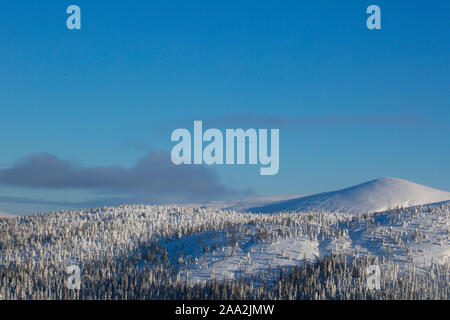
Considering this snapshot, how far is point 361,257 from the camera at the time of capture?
159 ft

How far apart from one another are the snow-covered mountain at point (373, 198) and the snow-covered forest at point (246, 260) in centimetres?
8910

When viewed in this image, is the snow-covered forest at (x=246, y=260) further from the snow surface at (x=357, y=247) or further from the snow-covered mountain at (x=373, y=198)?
the snow-covered mountain at (x=373, y=198)

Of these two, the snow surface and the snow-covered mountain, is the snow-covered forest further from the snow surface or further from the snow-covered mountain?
the snow-covered mountain

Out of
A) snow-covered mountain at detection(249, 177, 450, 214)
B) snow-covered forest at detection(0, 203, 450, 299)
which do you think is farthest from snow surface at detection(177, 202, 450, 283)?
snow-covered mountain at detection(249, 177, 450, 214)

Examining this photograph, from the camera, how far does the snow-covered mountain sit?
14888 cm

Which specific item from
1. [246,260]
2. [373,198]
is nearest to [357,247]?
[246,260]

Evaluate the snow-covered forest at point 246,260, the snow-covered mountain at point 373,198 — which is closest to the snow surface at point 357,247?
the snow-covered forest at point 246,260

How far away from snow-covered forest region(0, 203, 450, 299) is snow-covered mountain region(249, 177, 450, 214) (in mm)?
89104

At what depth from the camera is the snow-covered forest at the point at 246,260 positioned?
4453 cm

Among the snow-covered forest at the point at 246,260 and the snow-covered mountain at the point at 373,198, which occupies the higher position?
the snow-covered mountain at the point at 373,198

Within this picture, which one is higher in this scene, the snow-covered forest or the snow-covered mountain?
the snow-covered mountain

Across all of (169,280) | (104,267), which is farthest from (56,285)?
(169,280)

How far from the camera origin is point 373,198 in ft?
513
